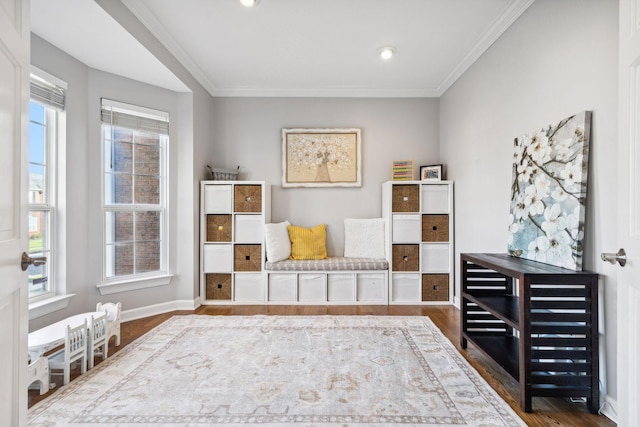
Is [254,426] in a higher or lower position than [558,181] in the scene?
lower

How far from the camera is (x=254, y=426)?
158cm

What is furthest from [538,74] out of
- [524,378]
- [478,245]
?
[524,378]

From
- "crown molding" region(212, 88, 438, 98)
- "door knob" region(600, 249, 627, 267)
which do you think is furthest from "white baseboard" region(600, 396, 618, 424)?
"crown molding" region(212, 88, 438, 98)

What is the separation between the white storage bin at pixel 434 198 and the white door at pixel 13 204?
3.42 meters

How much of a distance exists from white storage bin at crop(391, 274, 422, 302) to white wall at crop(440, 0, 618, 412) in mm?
632

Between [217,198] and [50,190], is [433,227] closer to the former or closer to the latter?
[217,198]

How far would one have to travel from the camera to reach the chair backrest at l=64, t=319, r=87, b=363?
1992 millimetres

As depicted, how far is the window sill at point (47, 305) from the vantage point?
237cm

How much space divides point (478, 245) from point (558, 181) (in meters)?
1.24

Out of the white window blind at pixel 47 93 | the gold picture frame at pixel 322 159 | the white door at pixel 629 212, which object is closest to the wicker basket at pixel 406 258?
the gold picture frame at pixel 322 159

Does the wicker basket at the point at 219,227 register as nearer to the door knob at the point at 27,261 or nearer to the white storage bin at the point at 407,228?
the white storage bin at the point at 407,228

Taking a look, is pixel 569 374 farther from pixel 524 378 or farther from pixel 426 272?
pixel 426 272

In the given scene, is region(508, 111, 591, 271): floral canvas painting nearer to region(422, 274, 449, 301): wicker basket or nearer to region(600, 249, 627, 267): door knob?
region(600, 249, 627, 267): door knob

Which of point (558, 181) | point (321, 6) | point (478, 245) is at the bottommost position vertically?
point (478, 245)
